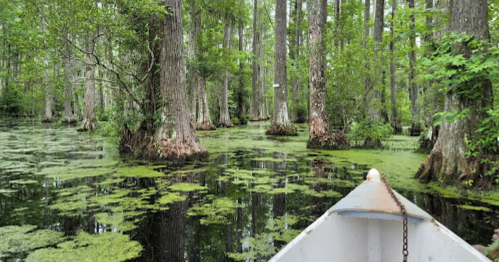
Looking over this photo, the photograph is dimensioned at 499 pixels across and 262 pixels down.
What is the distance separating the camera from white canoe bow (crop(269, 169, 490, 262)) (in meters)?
1.70

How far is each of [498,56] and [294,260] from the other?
362 centimetres

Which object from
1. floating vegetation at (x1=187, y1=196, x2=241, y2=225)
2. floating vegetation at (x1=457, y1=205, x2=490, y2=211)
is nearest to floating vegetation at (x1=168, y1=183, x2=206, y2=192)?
floating vegetation at (x1=187, y1=196, x2=241, y2=225)

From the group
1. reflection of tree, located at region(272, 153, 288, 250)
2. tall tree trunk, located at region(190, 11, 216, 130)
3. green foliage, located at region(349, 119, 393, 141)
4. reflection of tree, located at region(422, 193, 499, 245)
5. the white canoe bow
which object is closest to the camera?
the white canoe bow

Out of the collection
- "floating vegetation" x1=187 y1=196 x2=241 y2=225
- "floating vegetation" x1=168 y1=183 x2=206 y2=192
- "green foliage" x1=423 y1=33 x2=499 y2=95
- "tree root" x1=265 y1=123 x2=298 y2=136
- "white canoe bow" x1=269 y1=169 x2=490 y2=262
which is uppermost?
"green foliage" x1=423 y1=33 x2=499 y2=95

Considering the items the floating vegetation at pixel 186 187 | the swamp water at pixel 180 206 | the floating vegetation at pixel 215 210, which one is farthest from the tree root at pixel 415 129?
the floating vegetation at pixel 215 210

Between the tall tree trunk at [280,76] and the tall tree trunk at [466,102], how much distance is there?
875 centimetres

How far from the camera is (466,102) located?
14.0 ft

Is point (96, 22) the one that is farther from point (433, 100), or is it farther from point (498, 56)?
point (433, 100)

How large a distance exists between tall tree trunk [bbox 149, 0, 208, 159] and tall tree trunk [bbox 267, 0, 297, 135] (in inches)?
257

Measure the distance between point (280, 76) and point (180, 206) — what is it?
10.3m

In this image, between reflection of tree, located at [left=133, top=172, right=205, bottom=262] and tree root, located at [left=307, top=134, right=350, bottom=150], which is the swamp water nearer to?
reflection of tree, located at [left=133, top=172, right=205, bottom=262]

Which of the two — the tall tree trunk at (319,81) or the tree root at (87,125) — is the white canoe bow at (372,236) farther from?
the tree root at (87,125)

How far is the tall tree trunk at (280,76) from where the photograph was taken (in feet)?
42.1

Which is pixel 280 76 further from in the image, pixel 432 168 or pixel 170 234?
pixel 170 234
